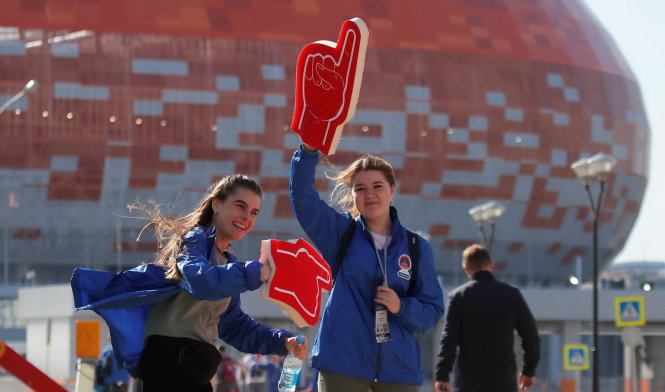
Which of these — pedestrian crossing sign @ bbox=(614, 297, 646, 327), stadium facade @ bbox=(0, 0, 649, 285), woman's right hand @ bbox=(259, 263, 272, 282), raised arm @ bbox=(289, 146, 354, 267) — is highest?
stadium facade @ bbox=(0, 0, 649, 285)

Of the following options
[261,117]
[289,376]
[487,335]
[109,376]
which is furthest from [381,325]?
[261,117]

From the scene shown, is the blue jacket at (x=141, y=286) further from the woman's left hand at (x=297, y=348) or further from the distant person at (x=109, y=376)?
the distant person at (x=109, y=376)

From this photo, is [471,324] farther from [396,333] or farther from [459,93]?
[459,93]

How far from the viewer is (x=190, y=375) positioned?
5.12 meters

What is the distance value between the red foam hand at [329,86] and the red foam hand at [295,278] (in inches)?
17.9

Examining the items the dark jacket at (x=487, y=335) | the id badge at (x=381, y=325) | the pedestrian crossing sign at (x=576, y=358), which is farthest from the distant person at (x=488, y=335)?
the pedestrian crossing sign at (x=576, y=358)

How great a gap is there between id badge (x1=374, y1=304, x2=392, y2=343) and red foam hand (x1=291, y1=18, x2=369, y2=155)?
2.08 ft

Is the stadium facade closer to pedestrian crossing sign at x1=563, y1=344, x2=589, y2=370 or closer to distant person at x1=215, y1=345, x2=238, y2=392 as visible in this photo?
distant person at x1=215, y1=345, x2=238, y2=392

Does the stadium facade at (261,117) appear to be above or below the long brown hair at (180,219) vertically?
above

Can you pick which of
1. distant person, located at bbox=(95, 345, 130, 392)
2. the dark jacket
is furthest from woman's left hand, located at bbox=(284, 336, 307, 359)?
distant person, located at bbox=(95, 345, 130, 392)

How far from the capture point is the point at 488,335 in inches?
321

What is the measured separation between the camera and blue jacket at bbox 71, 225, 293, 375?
4.93m

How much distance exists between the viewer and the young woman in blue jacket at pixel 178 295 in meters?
5.09

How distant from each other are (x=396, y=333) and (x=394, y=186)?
59 cm
